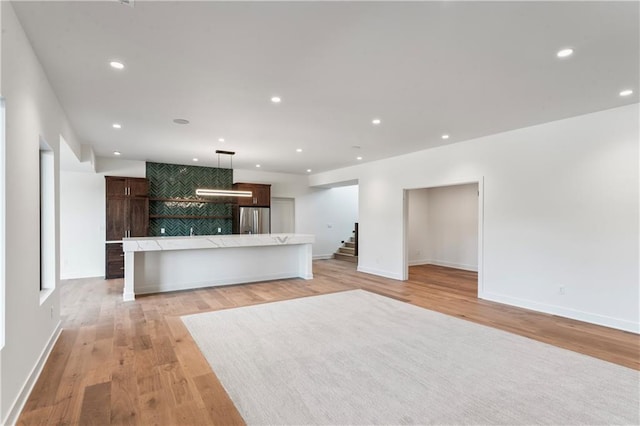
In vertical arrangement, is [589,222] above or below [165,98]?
below

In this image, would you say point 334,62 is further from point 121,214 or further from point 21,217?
point 121,214

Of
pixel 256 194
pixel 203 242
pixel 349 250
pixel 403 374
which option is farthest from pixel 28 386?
pixel 349 250

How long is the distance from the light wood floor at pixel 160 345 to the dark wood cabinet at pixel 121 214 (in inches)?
24.7

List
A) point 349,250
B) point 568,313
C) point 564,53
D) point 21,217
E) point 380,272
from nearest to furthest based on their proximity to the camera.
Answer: point 21,217
point 564,53
point 568,313
point 380,272
point 349,250

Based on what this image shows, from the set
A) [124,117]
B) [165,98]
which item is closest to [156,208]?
[124,117]

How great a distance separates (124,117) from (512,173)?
19.0ft

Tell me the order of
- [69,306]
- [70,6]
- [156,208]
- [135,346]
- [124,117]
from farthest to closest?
[156,208] → [69,306] → [124,117] → [135,346] → [70,6]

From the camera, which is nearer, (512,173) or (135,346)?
(135,346)

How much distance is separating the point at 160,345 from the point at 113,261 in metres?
4.63

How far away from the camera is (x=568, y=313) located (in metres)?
4.31

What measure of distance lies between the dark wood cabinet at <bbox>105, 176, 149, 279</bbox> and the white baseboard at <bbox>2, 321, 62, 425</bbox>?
3.94 m

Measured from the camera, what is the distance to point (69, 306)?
4820mm

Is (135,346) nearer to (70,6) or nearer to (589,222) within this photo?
(70,6)

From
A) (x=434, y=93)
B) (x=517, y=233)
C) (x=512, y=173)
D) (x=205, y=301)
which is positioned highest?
(x=434, y=93)
